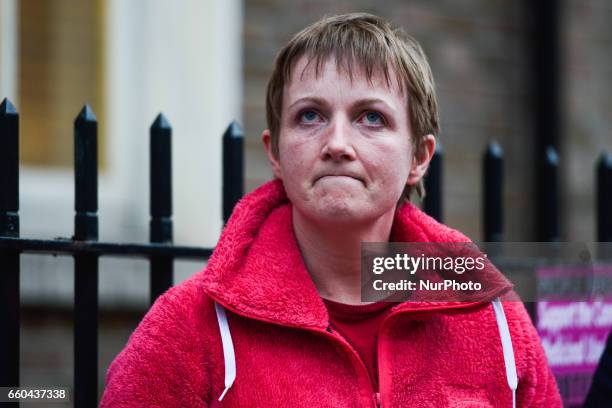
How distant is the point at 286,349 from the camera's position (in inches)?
77.7

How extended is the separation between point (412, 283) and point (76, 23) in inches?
120

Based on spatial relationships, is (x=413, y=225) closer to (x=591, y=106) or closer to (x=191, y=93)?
(x=191, y=93)

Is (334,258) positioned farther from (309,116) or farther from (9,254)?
(9,254)

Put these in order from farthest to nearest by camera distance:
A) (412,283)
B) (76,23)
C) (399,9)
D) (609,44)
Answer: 1. (609,44)
2. (399,9)
3. (76,23)
4. (412,283)

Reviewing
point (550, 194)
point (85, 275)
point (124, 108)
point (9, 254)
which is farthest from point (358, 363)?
point (124, 108)

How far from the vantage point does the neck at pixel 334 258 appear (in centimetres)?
211

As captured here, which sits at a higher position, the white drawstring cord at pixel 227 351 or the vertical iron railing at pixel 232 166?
the vertical iron railing at pixel 232 166

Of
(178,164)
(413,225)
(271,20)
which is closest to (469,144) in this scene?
(271,20)

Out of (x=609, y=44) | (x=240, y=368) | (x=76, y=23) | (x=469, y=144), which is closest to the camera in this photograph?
(x=240, y=368)

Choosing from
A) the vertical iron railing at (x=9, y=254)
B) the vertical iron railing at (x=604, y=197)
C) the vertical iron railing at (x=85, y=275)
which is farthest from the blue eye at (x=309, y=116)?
the vertical iron railing at (x=604, y=197)

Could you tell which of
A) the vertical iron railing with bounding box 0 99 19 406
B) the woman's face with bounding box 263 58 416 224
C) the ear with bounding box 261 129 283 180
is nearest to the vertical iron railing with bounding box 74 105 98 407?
the vertical iron railing with bounding box 0 99 19 406

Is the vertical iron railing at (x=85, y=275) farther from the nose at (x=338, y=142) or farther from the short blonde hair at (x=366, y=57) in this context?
the nose at (x=338, y=142)

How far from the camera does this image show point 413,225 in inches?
90.1

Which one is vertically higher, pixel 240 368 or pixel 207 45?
pixel 207 45
